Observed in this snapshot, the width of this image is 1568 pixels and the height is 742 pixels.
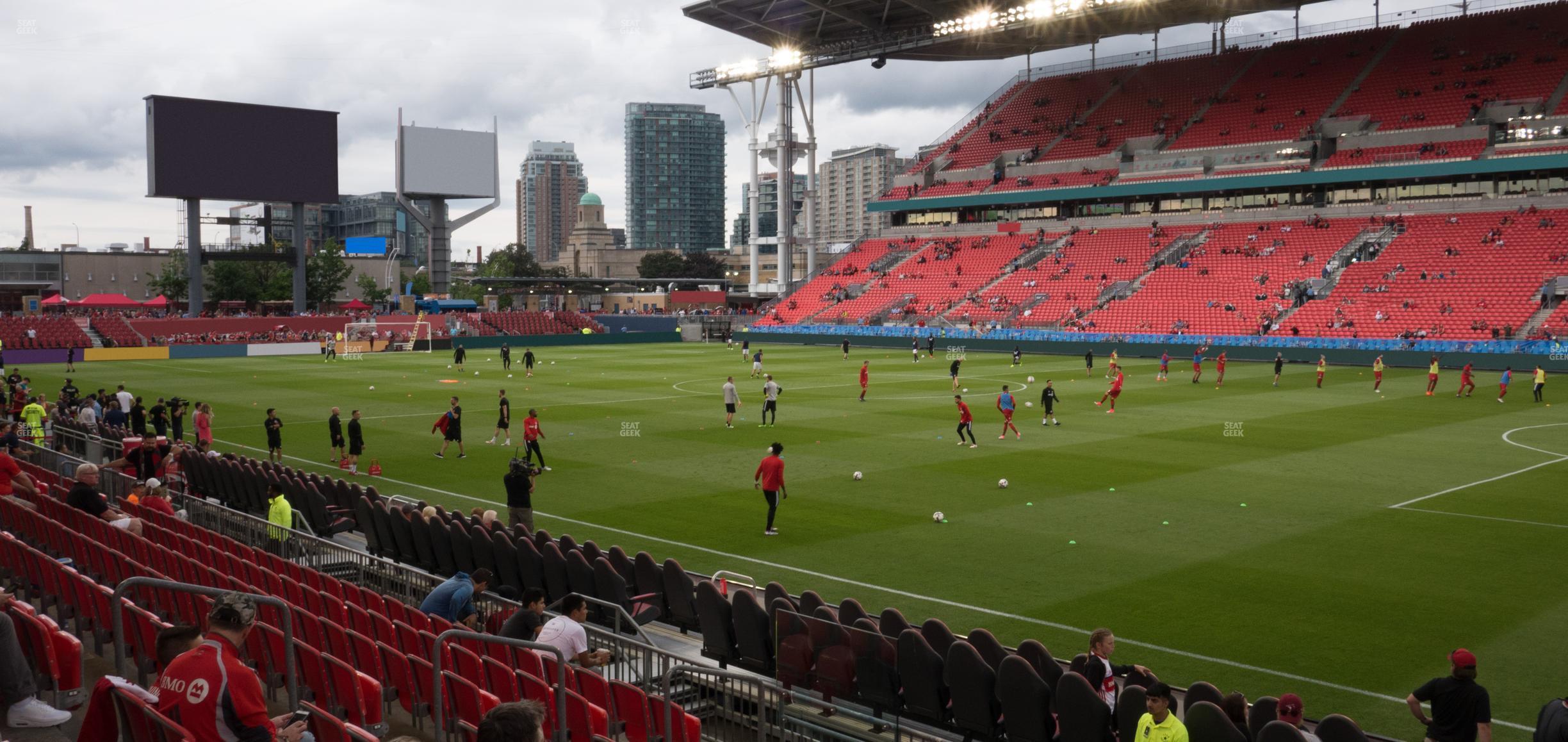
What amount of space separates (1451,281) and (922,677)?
59.6 meters

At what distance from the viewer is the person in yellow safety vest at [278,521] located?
49.4ft

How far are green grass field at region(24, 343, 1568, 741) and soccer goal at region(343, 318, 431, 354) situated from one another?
31914 mm

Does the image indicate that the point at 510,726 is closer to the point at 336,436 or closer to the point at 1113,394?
the point at 336,436

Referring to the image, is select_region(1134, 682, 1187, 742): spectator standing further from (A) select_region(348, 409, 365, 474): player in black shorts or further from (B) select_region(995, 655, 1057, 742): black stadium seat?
(A) select_region(348, 409, 365, 474): player in black shorts

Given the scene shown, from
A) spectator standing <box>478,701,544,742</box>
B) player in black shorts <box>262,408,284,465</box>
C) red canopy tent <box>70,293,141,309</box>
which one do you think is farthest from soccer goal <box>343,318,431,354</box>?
spectator standing <box>478,701,544,742</box>

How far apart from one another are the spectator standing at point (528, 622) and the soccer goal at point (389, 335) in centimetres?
A: 6806

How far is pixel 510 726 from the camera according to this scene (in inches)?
168

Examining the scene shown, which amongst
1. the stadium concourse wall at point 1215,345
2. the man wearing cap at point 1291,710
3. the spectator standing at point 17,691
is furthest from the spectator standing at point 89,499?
the stadium concourse wall at point 1215,345

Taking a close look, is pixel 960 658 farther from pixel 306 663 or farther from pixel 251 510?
pixel 251 510

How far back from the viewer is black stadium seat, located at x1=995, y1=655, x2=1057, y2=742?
A: 902cm

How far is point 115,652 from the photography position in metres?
8.01

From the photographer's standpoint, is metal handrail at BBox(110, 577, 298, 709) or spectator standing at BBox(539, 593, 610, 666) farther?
spectator standing at BBox(539, 593, 610, 666)

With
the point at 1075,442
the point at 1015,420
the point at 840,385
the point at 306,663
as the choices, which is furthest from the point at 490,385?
the point at 306,663

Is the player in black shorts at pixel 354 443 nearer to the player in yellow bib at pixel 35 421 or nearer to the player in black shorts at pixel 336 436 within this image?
the player in black shorts at pixel 336 436
